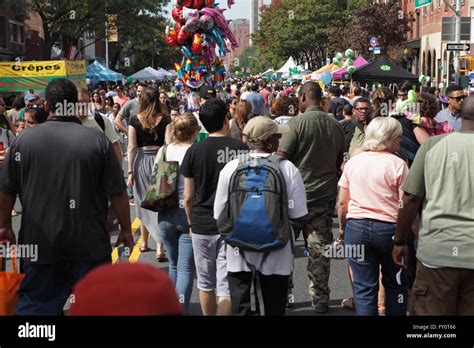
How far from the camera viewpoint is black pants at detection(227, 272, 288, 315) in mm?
4656

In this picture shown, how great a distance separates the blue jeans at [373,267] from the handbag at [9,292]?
88.9 inches

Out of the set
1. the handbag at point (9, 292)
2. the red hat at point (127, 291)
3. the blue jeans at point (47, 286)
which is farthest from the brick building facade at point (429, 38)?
the red hat at point (127, 291)

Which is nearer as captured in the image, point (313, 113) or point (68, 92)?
point (68, 92)

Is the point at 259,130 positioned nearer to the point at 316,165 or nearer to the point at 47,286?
the point at 47,286

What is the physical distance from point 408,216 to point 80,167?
6.46ft

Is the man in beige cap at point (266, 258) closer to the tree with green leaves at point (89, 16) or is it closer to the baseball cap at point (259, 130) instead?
the baseball cap at point (259, 130)

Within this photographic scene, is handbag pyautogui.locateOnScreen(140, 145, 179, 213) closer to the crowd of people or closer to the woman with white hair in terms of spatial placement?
the crowd of people

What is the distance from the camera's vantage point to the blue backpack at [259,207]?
446cm

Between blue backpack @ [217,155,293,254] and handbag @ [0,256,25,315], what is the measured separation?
150 cm

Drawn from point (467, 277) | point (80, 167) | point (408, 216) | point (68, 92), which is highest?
point (68, 92)

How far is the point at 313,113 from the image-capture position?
6.59m
